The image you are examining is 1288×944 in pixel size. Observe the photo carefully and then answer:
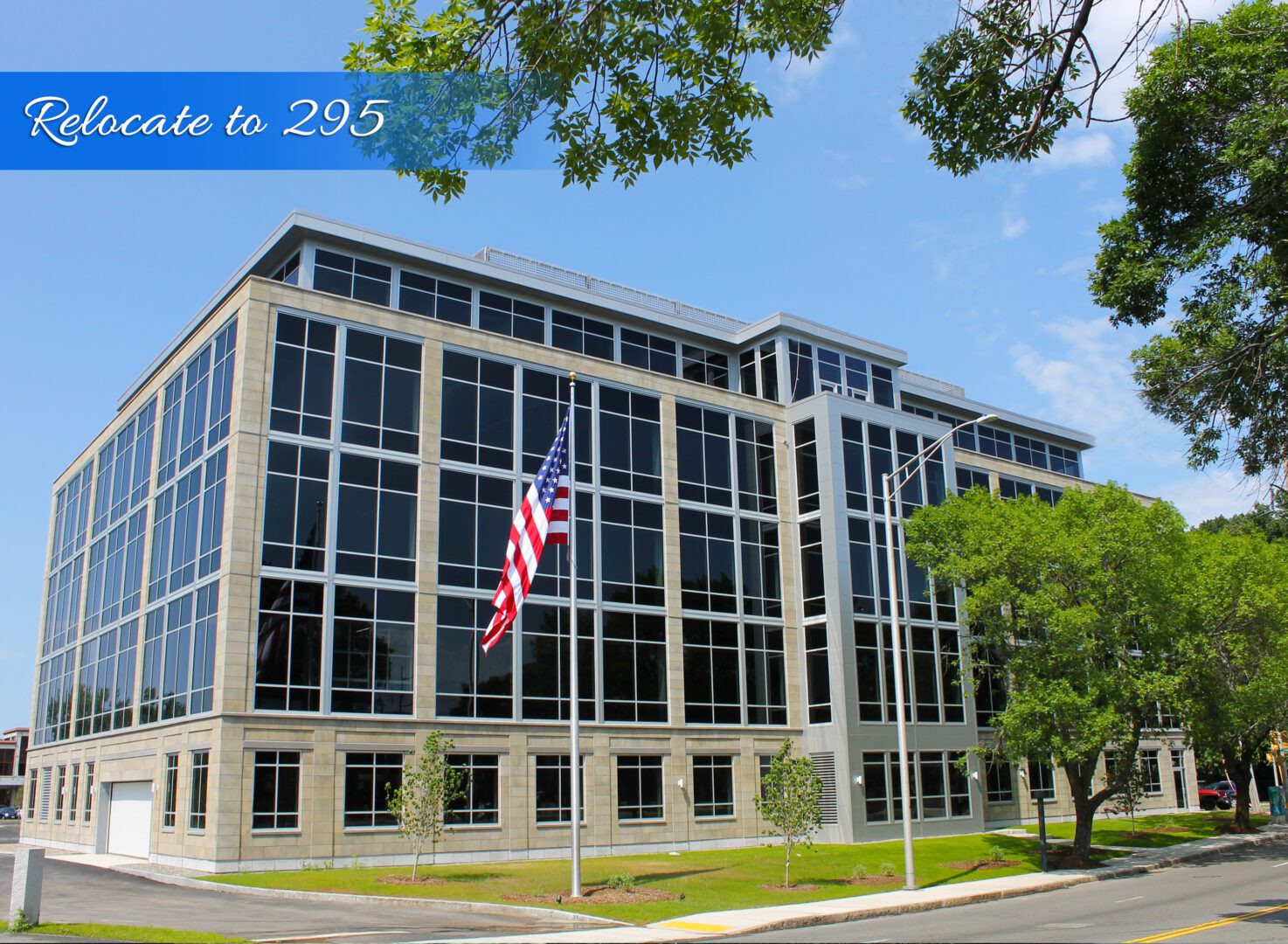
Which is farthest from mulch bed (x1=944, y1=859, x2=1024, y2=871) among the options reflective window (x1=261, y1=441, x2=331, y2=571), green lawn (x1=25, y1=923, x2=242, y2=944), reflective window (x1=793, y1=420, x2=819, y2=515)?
green lawn (x1=25, y1=923, x2=242, y2=944)

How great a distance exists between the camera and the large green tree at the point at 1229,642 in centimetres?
3581

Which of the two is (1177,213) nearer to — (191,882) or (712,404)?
(191,882)

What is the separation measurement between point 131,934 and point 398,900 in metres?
9.09

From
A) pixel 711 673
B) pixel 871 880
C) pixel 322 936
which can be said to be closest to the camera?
pixel 322 936

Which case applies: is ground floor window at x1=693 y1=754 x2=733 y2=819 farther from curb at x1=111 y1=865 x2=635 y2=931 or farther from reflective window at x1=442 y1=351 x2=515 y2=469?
curb at x1=111 y1=865 x2=635 y2=931

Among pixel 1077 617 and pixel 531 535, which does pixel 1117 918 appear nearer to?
pixel 1077 617

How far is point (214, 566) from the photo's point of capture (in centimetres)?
3375

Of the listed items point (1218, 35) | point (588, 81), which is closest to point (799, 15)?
point (588, 81)

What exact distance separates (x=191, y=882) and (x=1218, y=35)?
2940 cm

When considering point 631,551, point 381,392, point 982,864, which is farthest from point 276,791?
point 982,864

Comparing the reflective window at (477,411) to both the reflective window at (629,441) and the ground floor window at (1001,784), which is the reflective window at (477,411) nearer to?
the reflective window at (629,441)

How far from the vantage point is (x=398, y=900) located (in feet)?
82.4

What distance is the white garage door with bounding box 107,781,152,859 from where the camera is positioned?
3669 cm

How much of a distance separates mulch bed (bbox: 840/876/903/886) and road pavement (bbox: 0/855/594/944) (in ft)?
32.5
